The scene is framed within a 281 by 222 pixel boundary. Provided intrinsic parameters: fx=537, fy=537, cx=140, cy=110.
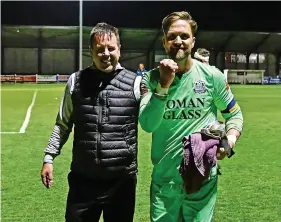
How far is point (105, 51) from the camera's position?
3582mm

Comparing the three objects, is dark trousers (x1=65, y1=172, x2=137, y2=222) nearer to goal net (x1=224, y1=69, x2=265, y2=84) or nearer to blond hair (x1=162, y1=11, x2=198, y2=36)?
blond hair (x1=162, y1=11, x2=198, y2=36)

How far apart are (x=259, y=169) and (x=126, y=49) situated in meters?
48.5

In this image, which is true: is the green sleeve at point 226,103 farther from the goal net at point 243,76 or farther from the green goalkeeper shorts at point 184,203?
the goal net at point 243,76

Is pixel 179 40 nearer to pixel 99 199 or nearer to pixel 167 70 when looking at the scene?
pixel 167 70

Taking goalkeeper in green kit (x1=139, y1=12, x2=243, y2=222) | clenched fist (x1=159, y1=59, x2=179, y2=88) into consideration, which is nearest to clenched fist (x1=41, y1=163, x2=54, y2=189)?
goalkeeper in green kit (x1=139, y1=12, x2=243, y2=222)

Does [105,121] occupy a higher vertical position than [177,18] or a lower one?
lower

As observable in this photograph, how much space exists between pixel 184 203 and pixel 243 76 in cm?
4665

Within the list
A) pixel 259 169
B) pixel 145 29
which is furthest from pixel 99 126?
pixel 145 29

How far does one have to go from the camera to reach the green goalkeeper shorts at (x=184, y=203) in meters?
3.33

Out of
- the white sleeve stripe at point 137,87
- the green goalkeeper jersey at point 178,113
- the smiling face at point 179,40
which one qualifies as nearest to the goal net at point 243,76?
the white sleeve stripe at point 137,87

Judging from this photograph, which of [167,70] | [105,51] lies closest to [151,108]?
[167,70]

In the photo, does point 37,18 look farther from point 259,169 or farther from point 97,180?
point 97,180

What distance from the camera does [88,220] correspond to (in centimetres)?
365

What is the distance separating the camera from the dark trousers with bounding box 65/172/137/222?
11.9ft
